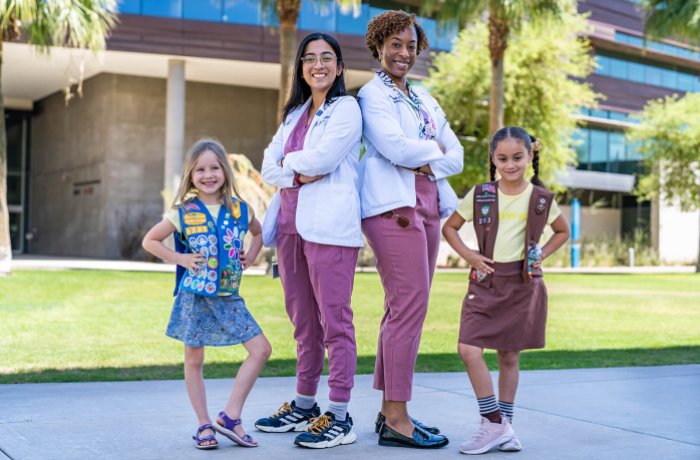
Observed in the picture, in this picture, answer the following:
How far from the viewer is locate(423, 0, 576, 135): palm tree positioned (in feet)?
77.0

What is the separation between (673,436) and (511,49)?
29.5 meters

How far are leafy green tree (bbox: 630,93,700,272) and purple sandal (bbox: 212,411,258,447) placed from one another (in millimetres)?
37650

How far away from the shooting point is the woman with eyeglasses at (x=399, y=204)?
14.7 feet

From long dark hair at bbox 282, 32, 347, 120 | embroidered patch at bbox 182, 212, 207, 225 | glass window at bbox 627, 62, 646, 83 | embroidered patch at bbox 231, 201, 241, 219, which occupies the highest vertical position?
glass window at bbox 627, 62, 646, 83

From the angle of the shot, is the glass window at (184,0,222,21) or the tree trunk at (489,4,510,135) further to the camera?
the glass window at (184,0,222,21)

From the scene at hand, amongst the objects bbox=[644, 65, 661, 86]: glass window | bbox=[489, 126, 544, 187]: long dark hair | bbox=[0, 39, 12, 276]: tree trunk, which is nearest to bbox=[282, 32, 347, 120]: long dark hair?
bbox=[489, 126, 544, 187]: long dark hair

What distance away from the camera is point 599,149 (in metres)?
46.2

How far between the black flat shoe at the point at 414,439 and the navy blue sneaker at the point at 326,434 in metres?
0.17

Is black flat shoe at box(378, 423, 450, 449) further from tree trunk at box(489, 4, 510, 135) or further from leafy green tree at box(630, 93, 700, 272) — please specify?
leafy green tree at box(630, 93, 700, 272)

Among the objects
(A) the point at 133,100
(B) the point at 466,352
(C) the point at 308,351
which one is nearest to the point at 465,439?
(B) the point at 466,352

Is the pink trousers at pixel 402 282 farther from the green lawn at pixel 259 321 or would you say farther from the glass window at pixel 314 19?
the glass window at pixel 314 19

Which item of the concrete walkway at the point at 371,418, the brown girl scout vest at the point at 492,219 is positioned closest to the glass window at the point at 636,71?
the concrete walkway at the point at 371,418

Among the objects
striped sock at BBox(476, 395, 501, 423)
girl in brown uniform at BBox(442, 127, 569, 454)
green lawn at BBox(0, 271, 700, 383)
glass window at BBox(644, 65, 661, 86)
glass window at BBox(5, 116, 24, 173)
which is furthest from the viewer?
glass window at BBox(644, 65, 661, 86)

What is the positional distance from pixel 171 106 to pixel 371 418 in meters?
28.4
